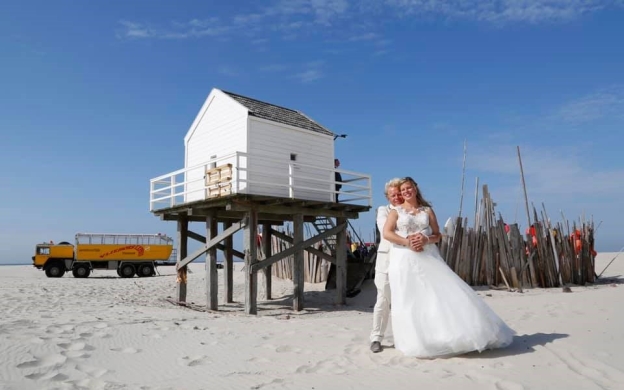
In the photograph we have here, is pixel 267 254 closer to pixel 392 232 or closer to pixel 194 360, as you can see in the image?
pixel 194 360

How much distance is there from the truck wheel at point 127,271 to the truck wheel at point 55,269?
3.00 meters

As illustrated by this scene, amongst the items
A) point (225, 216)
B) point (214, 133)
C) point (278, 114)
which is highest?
point (278, 114)

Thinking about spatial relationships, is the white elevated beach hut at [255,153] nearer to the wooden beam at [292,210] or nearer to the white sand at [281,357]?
the wooden beam at [292,210]

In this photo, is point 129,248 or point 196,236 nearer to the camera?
point 196,236

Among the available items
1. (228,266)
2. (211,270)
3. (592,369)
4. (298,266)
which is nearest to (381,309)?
(592,369)

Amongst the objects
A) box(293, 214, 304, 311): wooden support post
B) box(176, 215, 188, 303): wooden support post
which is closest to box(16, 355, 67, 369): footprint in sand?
box(293, 214, 304, 311): wooden support post

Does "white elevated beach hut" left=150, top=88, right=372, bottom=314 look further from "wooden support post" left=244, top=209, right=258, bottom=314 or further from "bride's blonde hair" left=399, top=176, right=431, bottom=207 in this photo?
"bride's blonde hair" left=399, top=176, right=431, bottom=207

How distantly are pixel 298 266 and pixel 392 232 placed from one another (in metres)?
8.48

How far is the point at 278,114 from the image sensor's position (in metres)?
14.3

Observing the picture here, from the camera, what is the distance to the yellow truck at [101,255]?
26.0m

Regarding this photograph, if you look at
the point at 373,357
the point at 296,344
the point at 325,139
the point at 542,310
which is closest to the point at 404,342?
the point at 373,357

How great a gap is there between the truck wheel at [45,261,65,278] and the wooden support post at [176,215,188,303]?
14.5m

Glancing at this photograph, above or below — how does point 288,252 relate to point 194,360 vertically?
above

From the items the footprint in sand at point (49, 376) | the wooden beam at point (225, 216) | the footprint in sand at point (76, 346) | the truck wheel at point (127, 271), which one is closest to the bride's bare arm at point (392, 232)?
the footprint in sand at point (49, 376)
